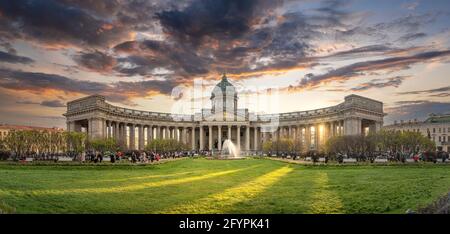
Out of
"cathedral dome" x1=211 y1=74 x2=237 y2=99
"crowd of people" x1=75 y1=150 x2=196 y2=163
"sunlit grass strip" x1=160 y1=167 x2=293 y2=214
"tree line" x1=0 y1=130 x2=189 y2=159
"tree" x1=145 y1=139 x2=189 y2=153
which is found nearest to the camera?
"sunlit grass strip" x1=160 y1=167 x2=293 y2=214

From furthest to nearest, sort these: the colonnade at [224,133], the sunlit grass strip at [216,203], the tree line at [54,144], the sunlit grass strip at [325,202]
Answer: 1. the colonnade at [224,133]
2. the tree line at [54,144]
3. the sunlit grass strip at [325,202]
4. the sunlit grass strip at [216,203]

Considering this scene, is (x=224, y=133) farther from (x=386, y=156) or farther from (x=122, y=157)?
(x=122, y=157)

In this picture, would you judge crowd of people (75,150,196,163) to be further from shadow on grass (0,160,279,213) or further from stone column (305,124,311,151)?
stone column (305,124,311,151)

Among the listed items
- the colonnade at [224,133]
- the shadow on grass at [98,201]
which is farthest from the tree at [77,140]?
the shadow on grass at [98,201]

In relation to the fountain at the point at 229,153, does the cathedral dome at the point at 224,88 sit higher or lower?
higher

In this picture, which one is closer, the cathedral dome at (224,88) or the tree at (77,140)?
the cathedral dome at (224,88)

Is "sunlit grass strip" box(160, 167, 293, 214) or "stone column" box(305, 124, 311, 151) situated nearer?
"sunlit grass strip" box(160, 167, 293, 214)

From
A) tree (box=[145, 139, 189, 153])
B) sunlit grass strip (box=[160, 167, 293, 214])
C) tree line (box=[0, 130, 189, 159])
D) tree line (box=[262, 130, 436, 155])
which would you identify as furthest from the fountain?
sunlit grass strip (box=[160, 167, 293, 214])

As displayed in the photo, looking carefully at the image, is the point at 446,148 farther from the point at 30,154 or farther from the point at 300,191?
the point at 30,154

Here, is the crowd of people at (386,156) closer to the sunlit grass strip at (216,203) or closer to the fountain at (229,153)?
the fountain at (229,153)

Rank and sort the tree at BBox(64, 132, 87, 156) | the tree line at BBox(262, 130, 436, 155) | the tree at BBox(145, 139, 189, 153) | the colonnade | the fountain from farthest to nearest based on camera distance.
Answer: the colonnade
the tree at BBox(145, 139, 189, 153)
the fountain
the tree line at BBox(262, 130, 436, 155)
the tree at BBox(64, 132, 87, 156)
